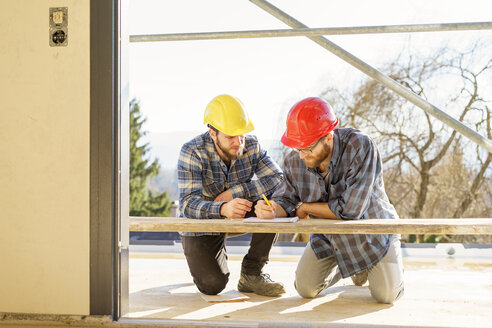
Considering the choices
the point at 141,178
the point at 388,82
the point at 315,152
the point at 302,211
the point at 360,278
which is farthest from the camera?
the point at 141,178

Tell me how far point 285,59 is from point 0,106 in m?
8.71

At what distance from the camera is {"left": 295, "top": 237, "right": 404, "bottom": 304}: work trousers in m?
3.09

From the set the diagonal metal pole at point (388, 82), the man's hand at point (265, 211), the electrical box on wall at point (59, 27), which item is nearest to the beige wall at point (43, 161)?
the electrical box on wall at point (59, 27)

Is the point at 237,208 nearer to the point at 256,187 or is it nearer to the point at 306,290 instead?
the point at 256,187

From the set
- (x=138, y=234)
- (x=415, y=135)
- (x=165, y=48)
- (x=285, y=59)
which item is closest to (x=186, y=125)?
(x=165, y=48)

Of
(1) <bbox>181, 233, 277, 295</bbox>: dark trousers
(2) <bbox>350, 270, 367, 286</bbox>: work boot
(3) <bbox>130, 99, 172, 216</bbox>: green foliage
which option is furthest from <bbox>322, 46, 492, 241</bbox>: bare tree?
(3) <bbox>130, 99, 172, 216</bbox>: green foliage

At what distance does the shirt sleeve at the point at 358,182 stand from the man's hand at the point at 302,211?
0.18 meters

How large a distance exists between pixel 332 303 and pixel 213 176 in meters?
1.00

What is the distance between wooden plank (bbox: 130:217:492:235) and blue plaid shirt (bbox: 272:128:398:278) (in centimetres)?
23

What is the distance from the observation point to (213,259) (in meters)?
3.44

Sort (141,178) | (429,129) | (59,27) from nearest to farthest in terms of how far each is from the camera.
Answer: (59,27) → (429,129) → (141,178)

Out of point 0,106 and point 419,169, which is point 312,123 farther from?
point 419,169

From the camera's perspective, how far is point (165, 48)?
536 inches

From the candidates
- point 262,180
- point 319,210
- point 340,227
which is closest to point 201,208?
point 262,180
